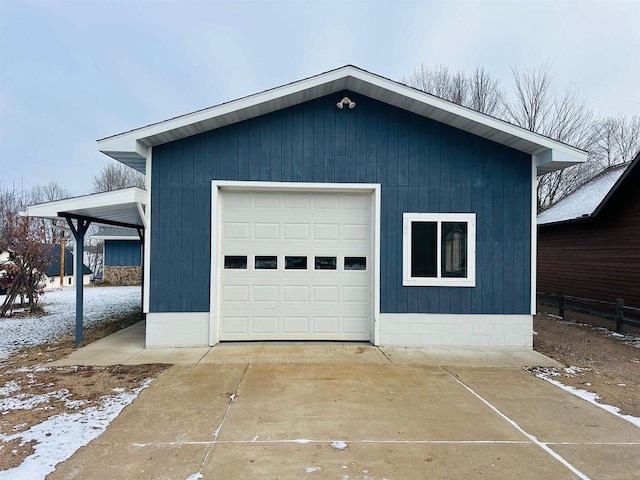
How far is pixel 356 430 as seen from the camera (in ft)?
12.0

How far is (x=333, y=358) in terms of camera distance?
6016mm

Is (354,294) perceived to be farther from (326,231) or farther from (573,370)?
(573,370)

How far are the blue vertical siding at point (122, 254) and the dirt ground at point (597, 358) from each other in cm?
1917

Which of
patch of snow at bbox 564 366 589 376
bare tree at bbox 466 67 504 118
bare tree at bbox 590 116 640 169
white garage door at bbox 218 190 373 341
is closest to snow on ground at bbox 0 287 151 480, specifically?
white garage door at bbox 218 190 373 341

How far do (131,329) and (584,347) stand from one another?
8.83m

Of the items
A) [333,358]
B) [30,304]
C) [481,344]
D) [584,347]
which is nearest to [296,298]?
[333,358]

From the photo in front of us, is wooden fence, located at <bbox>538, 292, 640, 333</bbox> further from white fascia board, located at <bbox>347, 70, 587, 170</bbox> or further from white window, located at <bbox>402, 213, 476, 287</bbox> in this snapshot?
white window, located at <bbox>402, 213, 476, 287</bbox>

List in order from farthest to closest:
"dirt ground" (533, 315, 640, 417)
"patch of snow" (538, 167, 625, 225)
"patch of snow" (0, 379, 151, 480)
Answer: "patch of snow" (538, 167, 625, 225)
"dirt ground" (533, 315, 640, 417)
"patch of snow" (0, 379, 151, 480)

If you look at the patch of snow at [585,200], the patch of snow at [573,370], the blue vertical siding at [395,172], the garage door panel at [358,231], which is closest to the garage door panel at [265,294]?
the blue vertical siding at [395,172]

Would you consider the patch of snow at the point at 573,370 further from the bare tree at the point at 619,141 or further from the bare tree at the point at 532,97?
the bare tree at the point at 619,141

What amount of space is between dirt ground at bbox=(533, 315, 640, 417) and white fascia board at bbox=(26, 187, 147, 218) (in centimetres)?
671

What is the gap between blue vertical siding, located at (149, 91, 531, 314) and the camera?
6.70 metres

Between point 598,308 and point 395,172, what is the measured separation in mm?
7778

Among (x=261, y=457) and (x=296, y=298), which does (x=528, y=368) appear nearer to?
(x=296, y=298)
